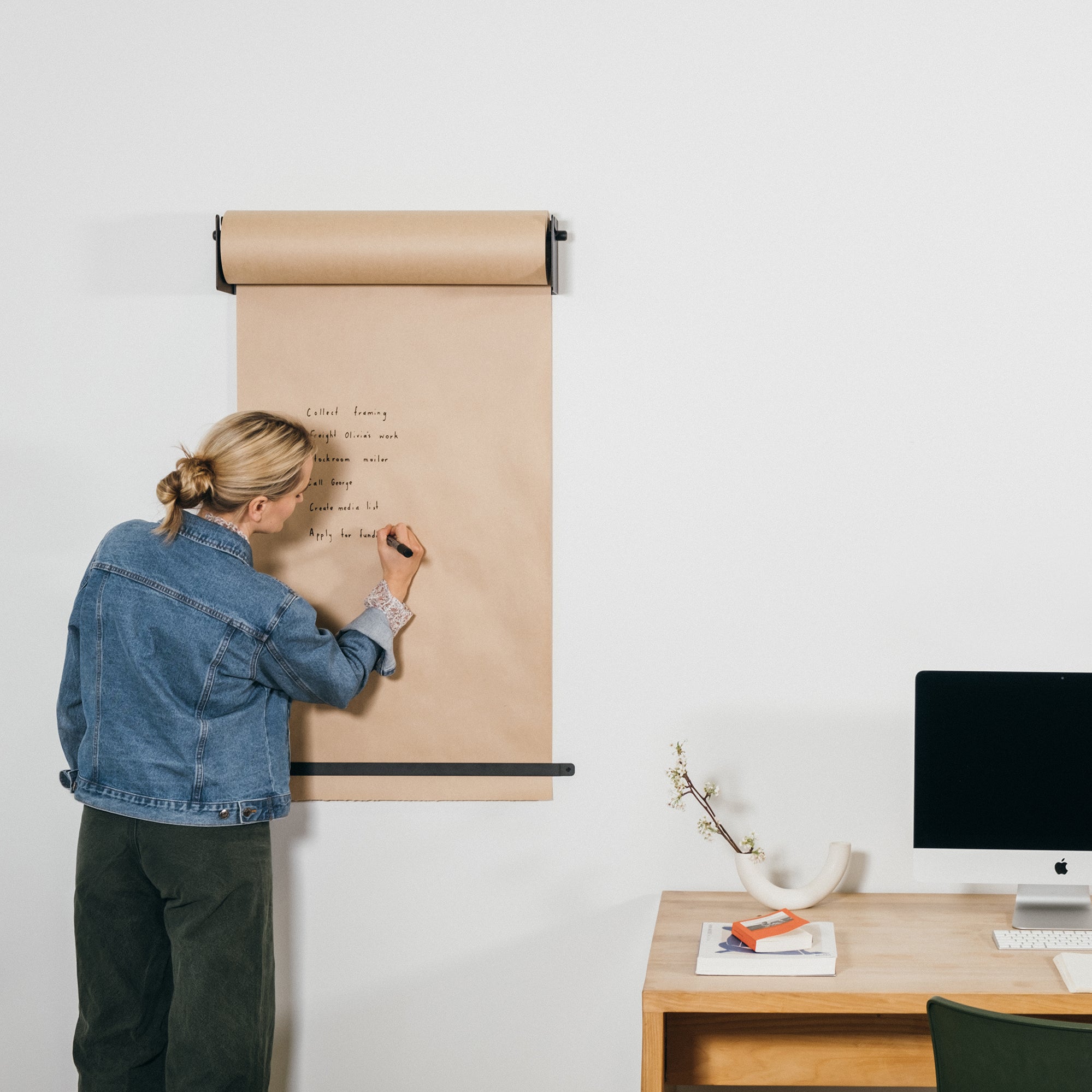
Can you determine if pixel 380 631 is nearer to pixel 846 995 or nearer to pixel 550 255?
pixel 550 255

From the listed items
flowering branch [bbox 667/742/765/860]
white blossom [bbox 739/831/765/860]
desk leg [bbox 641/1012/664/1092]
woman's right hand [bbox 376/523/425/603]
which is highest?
woman's right hand [bbox 376/523/425/603]

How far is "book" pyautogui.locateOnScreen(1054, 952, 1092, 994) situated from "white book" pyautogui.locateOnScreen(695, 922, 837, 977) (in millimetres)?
346

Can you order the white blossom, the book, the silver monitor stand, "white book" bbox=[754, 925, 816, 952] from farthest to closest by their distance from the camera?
the white blossom, the silver monitor stand, "white book" bbox=[754, 925, 816, 952], the book

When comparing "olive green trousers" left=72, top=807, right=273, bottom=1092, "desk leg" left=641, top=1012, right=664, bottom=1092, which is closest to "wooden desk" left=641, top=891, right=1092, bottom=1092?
"desk leg" left=641, top=1012, right=664, bottom=1092

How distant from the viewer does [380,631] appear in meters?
2.08

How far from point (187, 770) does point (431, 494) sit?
70cm

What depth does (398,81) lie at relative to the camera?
7.16 ft

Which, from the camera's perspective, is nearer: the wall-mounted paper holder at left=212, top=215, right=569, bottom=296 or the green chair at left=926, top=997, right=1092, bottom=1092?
the green chair at left=926, top=997, right=1092, bottom=1092

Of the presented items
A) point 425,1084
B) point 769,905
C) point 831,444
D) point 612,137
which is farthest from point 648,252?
point 425,1084

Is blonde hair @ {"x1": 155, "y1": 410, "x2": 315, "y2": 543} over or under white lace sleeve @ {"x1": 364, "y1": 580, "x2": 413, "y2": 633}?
over

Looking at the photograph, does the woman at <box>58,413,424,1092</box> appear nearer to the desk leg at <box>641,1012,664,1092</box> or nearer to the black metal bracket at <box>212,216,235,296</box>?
the black metal bracket at <box>212,216,235,296</box>

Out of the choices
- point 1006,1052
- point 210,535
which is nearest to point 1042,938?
point 1006,1052

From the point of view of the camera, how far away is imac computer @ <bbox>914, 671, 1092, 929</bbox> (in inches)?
74.0

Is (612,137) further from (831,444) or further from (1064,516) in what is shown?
(1064,516)
